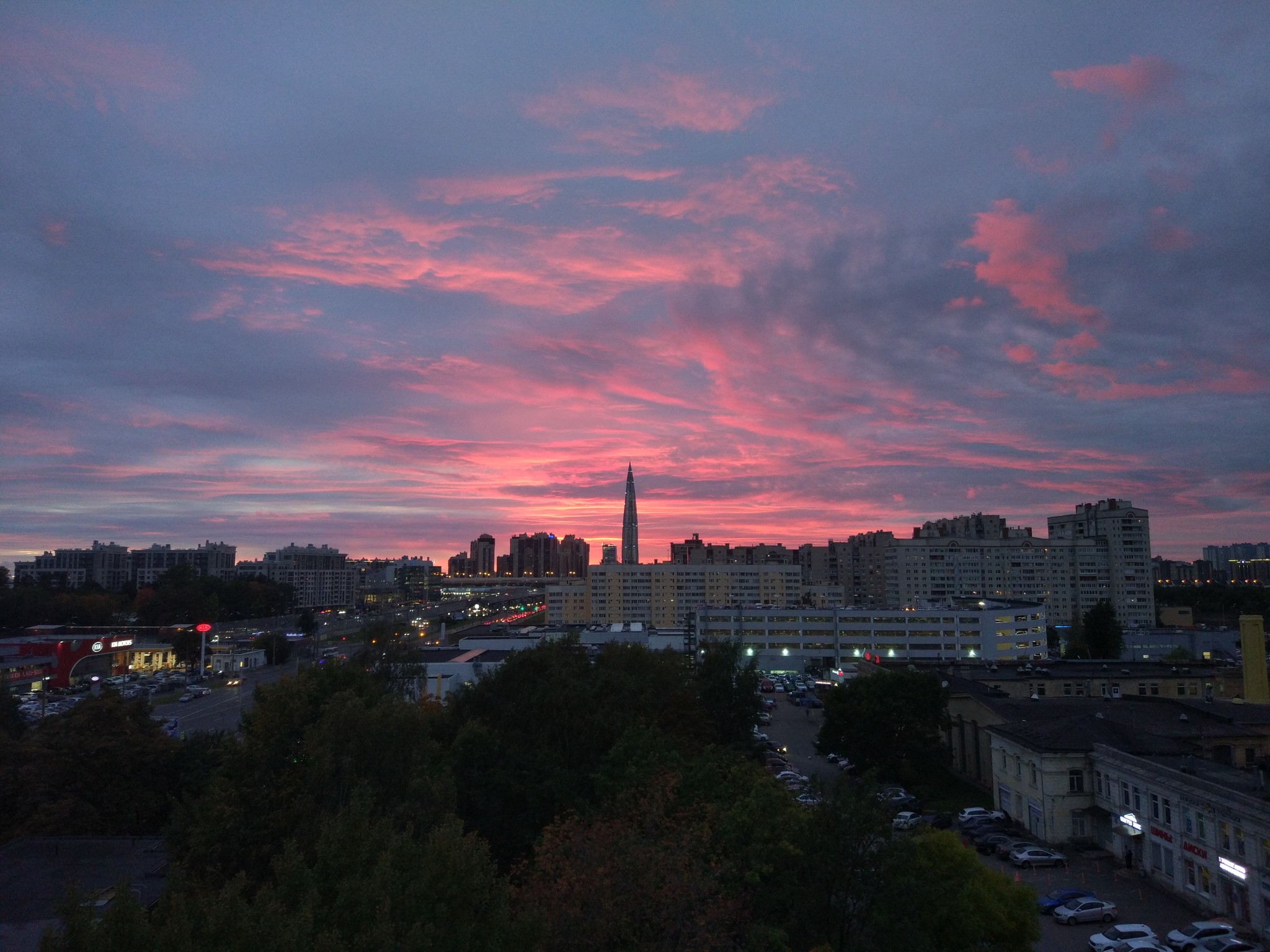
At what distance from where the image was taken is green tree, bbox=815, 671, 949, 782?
3297cm

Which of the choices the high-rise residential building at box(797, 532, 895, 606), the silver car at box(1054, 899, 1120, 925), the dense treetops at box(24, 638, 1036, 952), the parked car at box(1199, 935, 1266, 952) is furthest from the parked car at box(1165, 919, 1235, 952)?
the high-rise residential building at box(797, 532, 895, 606)

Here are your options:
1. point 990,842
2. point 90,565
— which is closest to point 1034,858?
point 990,842

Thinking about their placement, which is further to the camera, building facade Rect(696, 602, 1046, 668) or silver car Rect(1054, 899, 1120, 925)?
building facade Rect(696, 602, 1046, 668)

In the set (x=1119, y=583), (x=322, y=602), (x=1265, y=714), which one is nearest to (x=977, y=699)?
(x=1265, y=714)

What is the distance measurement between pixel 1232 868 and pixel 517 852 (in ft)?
61.6

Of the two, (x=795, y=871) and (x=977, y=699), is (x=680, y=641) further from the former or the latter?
(x=795, y=871)

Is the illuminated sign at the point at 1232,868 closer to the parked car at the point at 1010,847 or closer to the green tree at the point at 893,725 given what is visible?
the parked car at the point at 1010,847

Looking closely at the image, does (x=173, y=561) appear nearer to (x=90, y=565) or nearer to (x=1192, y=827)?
(x=90, y=565)

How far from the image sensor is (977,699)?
36281mm

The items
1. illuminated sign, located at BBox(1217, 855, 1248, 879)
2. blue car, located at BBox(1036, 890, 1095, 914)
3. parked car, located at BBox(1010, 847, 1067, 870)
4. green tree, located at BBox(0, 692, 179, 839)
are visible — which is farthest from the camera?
parked car, located at BBox(1010, 847, 1067, 870)

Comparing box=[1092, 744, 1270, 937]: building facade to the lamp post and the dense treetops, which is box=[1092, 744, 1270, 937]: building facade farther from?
the lamp post

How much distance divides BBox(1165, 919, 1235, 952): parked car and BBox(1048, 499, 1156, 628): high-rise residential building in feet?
332

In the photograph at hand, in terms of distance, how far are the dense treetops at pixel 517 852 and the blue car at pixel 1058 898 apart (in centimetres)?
630

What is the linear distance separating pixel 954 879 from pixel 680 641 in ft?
205
